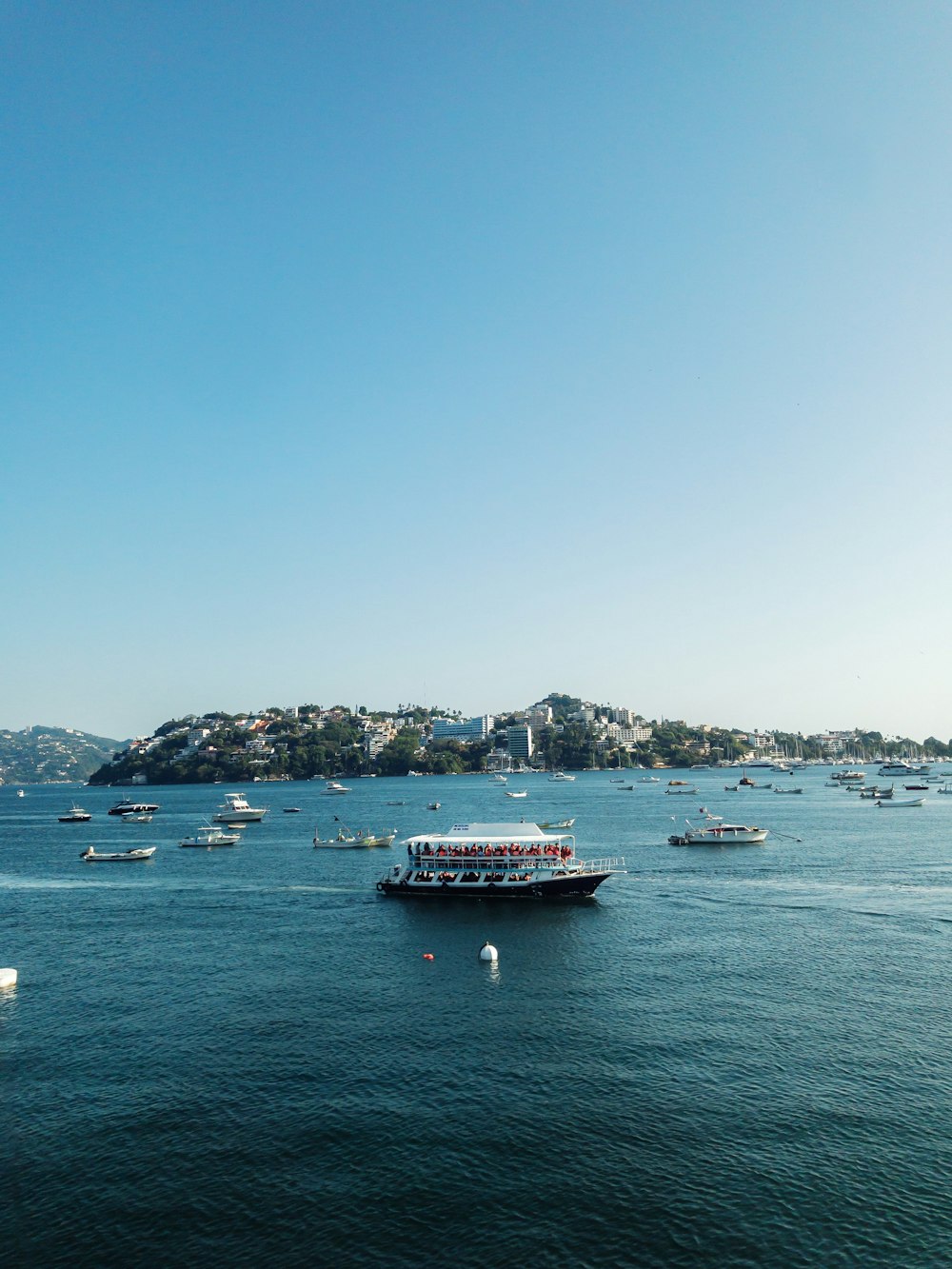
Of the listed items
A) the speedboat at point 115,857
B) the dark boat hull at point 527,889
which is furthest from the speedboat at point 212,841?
the dark boat hull at point 527,889

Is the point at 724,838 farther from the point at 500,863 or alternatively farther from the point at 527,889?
the point at 500,863

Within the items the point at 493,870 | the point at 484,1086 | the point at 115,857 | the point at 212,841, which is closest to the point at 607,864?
the point at 493,870

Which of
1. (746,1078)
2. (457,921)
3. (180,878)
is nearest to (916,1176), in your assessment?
(746,1078)

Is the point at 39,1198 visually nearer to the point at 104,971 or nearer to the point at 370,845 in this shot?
the point at 104,971

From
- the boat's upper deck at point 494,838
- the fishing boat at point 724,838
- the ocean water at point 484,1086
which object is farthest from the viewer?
the fishing boat at point 724,838

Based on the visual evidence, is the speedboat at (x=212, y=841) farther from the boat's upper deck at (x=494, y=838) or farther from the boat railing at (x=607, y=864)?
the boat railing at (x=607, y=864)

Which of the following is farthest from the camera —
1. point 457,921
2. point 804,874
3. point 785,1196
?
point 804,874
